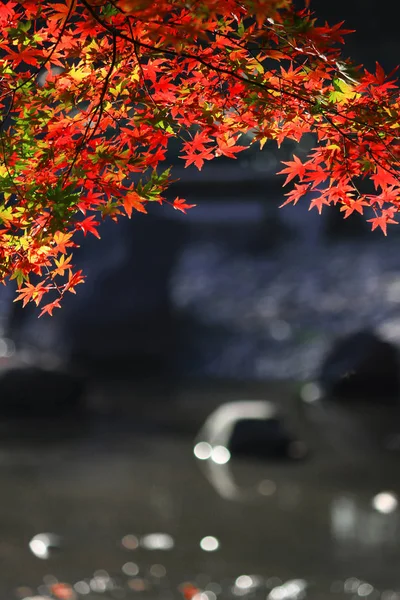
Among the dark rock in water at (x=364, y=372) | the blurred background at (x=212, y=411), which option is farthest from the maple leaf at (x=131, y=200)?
the dark rock in water at (x=364, y=372)

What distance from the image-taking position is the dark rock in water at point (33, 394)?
17.5 metres

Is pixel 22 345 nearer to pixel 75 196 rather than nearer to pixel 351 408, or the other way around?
pixel 351 408

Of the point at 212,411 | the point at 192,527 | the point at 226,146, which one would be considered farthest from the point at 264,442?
the point at 226,146

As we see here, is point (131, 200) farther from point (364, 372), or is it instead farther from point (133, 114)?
point (364, 372)

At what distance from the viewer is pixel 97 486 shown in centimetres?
1119

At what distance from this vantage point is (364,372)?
19.4m

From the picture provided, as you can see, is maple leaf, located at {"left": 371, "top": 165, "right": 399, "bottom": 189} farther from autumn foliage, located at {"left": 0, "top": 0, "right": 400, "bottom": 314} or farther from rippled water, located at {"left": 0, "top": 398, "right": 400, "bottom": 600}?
rippled water, located at {"left": 0, "top": 398, "right": 400, "bottom": 600}

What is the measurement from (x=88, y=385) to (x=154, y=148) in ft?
67.1

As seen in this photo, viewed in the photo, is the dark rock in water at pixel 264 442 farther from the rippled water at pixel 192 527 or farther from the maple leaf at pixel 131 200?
the maple leaf at pixel 131 200

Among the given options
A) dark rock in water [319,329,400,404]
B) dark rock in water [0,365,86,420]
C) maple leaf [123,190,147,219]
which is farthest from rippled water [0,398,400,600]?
dark rock in water [319,329,400,404]

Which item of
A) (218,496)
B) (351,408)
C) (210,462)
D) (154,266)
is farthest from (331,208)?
(218,496)

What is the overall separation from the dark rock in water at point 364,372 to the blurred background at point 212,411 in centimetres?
6

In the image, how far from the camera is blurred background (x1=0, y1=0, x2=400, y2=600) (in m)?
7.82

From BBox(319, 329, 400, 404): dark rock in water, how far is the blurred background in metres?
0.06
